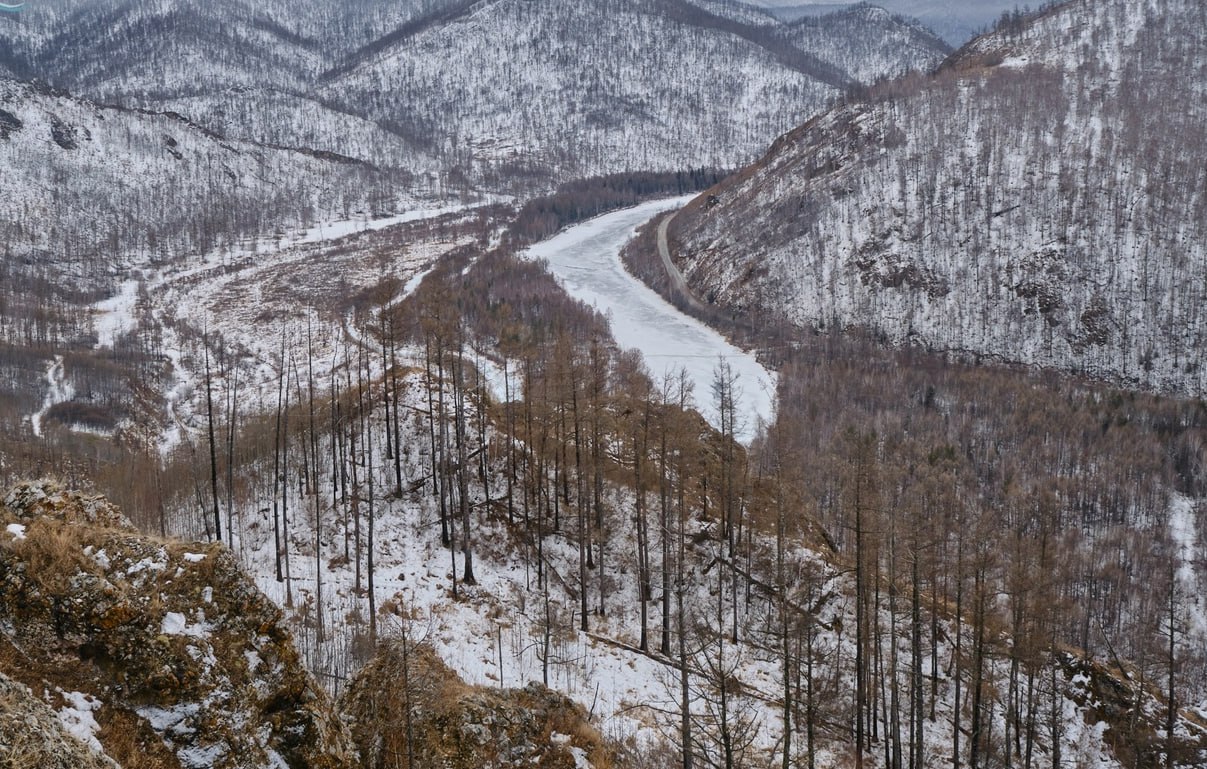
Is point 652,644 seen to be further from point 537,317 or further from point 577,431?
point 537,317

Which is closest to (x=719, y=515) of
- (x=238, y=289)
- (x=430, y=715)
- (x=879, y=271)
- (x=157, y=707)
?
(x=430, y=715)

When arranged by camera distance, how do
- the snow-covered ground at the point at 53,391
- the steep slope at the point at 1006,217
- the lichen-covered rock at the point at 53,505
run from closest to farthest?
the lichen-covered rock at the point at 53,505 < the snow-covered ground at the point at 53,391 < the steep slope at the point at 1006,217

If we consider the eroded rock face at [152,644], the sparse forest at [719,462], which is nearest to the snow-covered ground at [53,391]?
the sparse forest at [719,462]

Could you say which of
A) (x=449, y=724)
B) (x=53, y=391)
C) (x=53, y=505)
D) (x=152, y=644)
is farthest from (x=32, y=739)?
(x=53, y=391)

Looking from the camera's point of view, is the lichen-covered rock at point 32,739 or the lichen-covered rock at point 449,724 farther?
the lichen-covered rock at point 449,724

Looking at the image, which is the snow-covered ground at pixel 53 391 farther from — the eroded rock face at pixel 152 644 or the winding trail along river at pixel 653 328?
the eroded rock face at pixel 152 644

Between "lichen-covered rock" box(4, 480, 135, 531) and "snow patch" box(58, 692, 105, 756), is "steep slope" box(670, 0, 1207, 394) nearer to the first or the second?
"lichen-covered rock" box(4, 480, 135, 531)

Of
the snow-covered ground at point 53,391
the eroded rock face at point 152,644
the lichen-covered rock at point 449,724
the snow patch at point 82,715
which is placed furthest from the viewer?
the snow-covered ground at point 53,391
